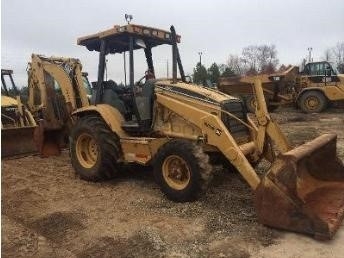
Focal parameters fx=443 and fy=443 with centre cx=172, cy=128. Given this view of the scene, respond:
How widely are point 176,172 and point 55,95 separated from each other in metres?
4.63

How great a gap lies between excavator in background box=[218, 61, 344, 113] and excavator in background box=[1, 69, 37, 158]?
10143 millimetres

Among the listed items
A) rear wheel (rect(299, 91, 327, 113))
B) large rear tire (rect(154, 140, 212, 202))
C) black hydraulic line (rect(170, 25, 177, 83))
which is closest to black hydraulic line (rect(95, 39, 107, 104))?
black hydraulic line (rect(170, 25, 177, 83))

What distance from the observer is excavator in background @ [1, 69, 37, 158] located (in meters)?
9.09

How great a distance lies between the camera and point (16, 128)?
9.12 m

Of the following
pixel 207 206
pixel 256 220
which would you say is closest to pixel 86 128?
pixel 207 206

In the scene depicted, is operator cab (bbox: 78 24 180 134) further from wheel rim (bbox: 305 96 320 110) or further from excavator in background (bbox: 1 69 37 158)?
wheel rim (bbox: 305 96 320 110)

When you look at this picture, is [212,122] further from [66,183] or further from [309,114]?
[309,114]

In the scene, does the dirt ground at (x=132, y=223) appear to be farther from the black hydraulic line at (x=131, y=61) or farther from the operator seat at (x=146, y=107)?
the black hydraulic line at (x=131, y=61)

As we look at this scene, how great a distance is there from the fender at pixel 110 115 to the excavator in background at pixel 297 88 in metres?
11.8

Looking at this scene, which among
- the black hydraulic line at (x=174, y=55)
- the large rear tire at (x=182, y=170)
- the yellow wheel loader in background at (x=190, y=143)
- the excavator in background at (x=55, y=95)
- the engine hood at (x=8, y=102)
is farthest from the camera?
the engine hood at (x=8, y=102)

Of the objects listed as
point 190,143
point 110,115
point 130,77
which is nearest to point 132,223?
point 190,143

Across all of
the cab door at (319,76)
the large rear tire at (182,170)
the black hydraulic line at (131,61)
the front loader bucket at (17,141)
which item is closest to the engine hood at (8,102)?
the front loader bucket at (17,141)

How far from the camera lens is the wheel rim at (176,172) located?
582 centimetres

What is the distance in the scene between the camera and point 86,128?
7078 millimetres
